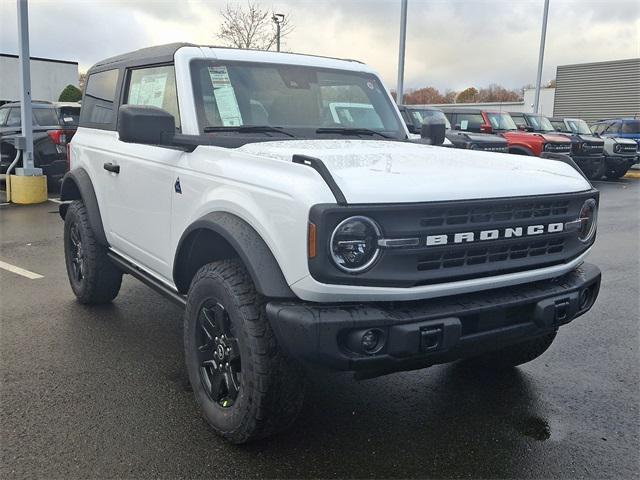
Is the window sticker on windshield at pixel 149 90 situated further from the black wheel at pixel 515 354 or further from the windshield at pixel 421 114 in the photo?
the windshield at pixel 421 114

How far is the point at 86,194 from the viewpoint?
478 centimetres

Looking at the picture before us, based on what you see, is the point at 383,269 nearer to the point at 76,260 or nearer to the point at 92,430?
the point at 92,430

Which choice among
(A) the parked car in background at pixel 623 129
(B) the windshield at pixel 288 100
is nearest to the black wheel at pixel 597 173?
(A) the parked car in background at pixel 623 129

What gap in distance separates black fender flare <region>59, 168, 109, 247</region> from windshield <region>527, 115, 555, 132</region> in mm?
14409

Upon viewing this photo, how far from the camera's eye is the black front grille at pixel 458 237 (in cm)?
246

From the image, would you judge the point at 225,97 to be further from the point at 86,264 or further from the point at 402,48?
the point at 402,48

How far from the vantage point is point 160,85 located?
13.3ft

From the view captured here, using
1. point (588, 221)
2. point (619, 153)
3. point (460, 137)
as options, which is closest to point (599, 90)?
point (619, 153)

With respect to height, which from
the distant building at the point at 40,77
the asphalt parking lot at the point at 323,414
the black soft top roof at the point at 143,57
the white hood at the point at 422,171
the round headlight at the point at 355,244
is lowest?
the asphalt parking lot at the point at 323,414

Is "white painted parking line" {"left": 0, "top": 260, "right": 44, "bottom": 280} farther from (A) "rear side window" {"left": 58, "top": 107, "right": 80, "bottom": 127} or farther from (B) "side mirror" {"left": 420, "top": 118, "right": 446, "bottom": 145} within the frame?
(A) "rear side window" {"left": 58, "top": 107, "right": 80, "bottom": 127}

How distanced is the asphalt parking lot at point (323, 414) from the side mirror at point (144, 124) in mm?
1477

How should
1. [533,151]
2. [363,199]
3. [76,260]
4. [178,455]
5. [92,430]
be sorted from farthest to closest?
[533,151] → [76,260] → [92,430] → [178,455] → [363,199]

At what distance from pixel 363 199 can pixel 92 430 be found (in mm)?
1867

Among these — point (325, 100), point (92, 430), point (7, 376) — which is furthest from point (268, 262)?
point (7, 376)
